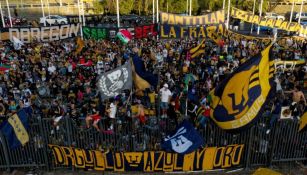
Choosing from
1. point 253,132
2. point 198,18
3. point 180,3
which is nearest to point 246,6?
point 180,3

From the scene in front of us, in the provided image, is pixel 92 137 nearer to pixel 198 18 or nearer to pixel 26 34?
pixel 26 34

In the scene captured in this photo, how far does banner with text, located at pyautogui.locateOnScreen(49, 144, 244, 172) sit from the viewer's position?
30.6ft

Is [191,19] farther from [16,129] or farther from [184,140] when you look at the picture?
[16,129]

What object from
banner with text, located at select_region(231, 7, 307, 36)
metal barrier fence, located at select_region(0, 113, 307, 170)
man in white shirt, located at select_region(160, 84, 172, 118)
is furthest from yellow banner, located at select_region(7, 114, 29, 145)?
banner with text, located at select_region(231, 7, 307, 36)

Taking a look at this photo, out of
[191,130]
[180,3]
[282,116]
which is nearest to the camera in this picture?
[191,130]

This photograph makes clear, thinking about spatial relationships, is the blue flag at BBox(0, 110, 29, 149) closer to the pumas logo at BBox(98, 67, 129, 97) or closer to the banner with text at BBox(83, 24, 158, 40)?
the pumas logo at BBox(98, 67, 129, 97)

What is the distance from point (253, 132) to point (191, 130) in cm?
207

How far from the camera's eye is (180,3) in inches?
1750

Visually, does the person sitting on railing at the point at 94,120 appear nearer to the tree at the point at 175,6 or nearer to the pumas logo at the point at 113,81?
the pumas logo at the point at 113,81

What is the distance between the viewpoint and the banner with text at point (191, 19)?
23.0m

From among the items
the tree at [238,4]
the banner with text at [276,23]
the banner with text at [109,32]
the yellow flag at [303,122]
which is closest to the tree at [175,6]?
the tree at [238,4]

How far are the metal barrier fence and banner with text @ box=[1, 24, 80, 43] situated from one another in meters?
11.9

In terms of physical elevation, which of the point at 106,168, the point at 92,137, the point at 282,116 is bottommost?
the point at 106,168

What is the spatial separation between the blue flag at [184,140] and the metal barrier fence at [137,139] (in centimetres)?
64
